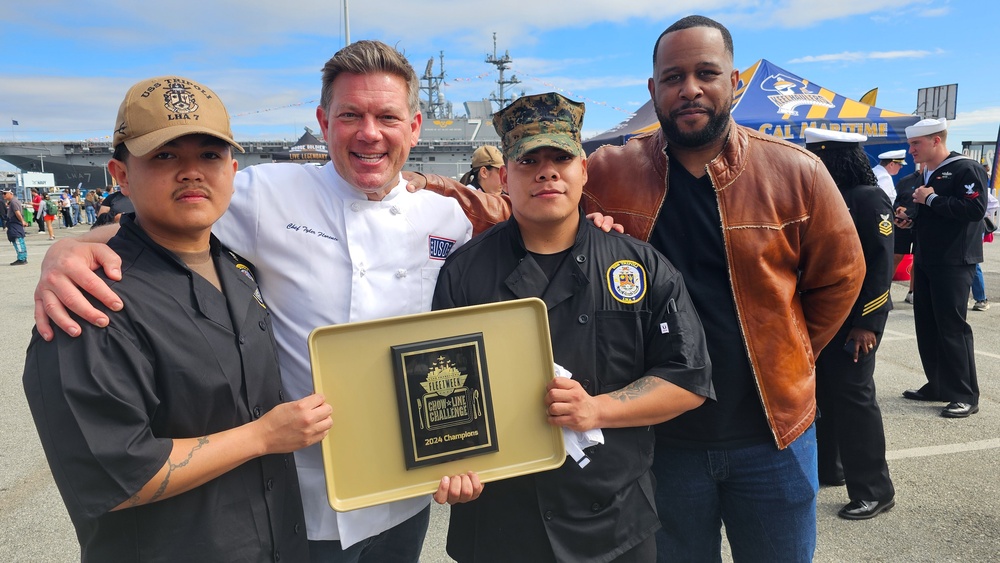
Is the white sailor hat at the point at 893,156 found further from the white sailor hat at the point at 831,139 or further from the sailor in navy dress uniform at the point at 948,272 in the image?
the white sailor hat at the point at 831,139

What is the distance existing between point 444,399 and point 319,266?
70 centimetres

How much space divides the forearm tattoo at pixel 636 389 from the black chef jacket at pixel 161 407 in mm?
1005

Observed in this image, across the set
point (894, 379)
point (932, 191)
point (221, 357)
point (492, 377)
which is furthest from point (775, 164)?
point (894, 379)

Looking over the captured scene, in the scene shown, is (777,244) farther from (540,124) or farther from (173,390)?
(173,390)

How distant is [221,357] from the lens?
152 cm

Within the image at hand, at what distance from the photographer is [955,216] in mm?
5379

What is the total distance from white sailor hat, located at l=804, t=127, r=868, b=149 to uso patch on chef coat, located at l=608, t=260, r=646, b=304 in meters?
2.84

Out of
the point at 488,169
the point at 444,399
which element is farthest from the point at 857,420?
the point at 488,169

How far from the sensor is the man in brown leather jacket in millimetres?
2139

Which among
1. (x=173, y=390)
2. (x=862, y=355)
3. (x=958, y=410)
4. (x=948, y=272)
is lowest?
(x=958, y=410)

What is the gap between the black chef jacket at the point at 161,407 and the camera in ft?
4.17

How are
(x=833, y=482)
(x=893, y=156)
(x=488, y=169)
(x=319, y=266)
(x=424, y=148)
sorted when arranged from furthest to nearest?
(x=424, y=148)
(x=893, y=156)
(x=488, y=169)
(x=833, y=482)
(x=319, y=266)

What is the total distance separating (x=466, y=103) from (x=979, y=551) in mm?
66854

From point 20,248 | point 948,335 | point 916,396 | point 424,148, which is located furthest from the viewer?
point 424,148
